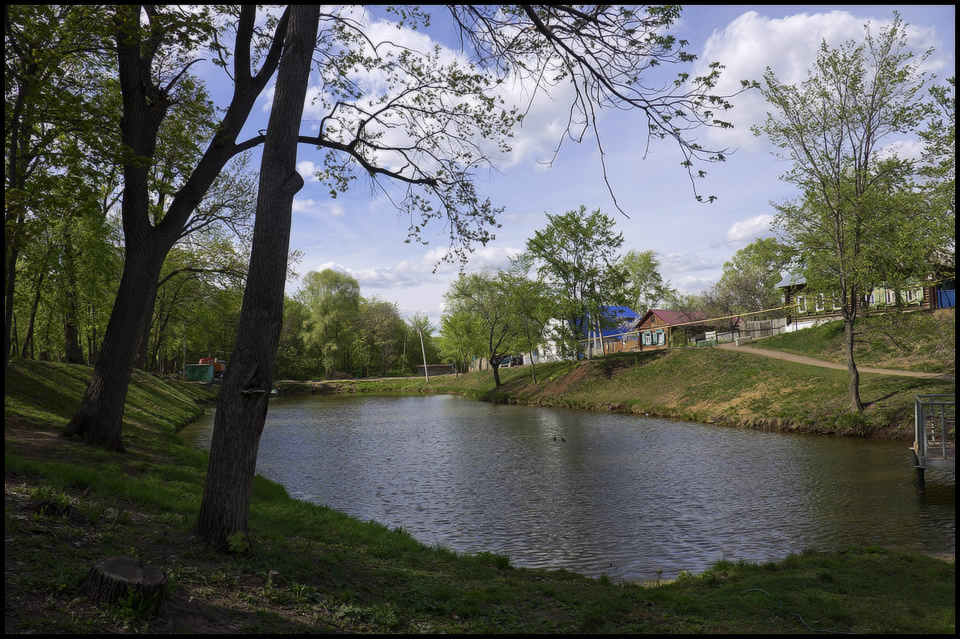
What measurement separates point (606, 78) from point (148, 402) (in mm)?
27337

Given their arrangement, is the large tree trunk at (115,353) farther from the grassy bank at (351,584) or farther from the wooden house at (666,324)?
the wooden house at (666,324)

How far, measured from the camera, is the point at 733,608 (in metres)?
6.04

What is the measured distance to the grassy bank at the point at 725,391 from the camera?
69.0 ft

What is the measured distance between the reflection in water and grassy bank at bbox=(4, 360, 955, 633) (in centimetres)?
173

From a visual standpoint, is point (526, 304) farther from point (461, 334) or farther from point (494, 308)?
point (461, 334)

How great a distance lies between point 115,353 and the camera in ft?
38.2

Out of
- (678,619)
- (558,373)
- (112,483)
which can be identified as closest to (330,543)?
(112,483)

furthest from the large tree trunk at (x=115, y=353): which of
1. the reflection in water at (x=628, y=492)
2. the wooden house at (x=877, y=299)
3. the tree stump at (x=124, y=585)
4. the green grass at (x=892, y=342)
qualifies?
the wooden house at (x=877, y=299)

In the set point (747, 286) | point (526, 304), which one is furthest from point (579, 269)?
point (747, 286)

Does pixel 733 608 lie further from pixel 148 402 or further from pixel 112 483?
pixel 148 402

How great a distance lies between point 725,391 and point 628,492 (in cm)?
1766

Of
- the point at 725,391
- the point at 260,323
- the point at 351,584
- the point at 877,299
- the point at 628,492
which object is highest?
the point at 877,299

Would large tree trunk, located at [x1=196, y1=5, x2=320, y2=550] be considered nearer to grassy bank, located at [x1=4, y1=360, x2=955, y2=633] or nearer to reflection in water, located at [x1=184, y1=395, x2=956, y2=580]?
grassy bank, located at [x1=4, y1=360, x2=955, y2=633]

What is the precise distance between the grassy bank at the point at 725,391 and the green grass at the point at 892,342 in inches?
77.9
